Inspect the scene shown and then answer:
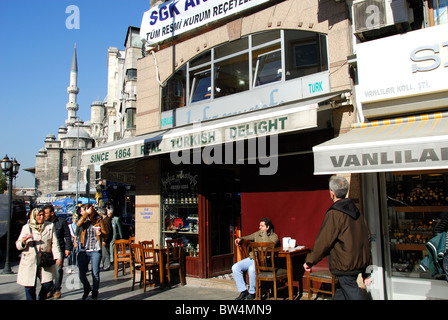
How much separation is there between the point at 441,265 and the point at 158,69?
7.81 m

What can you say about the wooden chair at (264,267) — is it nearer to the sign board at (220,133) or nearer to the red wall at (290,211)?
the red wall at (290,211)

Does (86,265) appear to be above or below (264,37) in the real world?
below

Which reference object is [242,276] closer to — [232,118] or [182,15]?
[232,118]

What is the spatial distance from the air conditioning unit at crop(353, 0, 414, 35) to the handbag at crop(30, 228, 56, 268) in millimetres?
6070

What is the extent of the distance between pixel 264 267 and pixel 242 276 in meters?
0.51

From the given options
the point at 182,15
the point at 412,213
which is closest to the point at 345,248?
the point at 412,213

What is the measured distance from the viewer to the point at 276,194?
22.8 ft

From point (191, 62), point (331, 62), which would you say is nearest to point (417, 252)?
point (331, 62)

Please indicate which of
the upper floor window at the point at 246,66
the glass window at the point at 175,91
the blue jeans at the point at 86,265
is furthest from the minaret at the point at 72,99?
the blue jeans at the point at 86,265

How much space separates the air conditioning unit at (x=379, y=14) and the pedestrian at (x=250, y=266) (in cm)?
372

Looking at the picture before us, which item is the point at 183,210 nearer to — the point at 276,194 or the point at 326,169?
the point at 276,194

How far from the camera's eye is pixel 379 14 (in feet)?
18.2

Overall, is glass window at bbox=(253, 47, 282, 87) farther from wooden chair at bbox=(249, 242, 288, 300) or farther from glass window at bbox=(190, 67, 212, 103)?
wooden chair at bbox=(249, 242, 288, 300)
